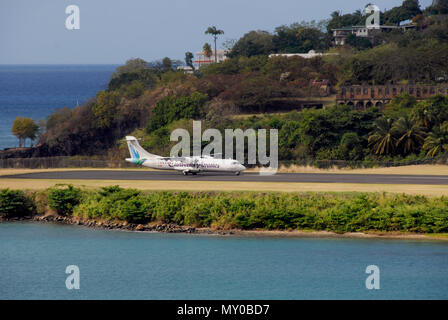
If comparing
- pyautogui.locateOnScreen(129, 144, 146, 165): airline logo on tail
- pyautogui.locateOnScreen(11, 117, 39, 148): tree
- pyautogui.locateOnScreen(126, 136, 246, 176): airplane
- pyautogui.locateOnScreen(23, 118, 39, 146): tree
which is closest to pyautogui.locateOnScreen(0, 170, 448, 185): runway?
pyautogui.locateOnScreen(126, 136, 246, 176): airplane

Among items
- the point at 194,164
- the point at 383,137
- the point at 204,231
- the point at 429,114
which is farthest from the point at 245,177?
the point at 429,114

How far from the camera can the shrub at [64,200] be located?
204 feet

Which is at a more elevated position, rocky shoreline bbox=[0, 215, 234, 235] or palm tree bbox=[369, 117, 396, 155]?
palm tree bbox=[369, 117, 396, 155]

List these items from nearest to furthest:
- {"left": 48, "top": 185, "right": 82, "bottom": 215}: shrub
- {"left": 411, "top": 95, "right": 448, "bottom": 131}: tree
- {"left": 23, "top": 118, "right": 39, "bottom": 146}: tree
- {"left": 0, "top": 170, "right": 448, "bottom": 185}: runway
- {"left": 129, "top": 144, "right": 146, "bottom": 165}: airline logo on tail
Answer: {"left": 48, "top": 185, "right": 82, "bottom": 215}: shrub < {"left": 0, "top": 170, "right": 448, "bottom": 185}: runway < {"left": 129, "top": 144, "right": 146, "bottom": 165}: airline logo on tail < {"left": 411, "top": 95, "right": 448, "bottom": 131}: tree < {"left": 23, "top": 118, "right": 39, "bottom": 146}: tree

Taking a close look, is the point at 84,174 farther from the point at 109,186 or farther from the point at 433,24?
the point at 433,24

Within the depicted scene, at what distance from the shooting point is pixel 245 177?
234 ft

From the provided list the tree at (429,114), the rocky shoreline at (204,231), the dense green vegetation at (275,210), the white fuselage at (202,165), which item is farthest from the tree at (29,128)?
the tree at (429,114)

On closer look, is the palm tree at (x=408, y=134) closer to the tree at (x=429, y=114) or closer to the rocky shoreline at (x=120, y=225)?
the tree at (x=429, y=114)

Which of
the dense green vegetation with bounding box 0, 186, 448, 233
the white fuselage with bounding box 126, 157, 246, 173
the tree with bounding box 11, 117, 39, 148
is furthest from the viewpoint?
the tree with bounding box 11, 117, 39, 148

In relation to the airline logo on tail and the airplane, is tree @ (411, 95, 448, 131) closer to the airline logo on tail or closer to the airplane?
the airplane

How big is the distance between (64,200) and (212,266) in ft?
69.9

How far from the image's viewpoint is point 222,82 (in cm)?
13150

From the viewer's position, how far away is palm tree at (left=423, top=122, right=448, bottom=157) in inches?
3342

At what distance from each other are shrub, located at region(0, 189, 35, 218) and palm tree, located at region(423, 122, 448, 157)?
167 feet
